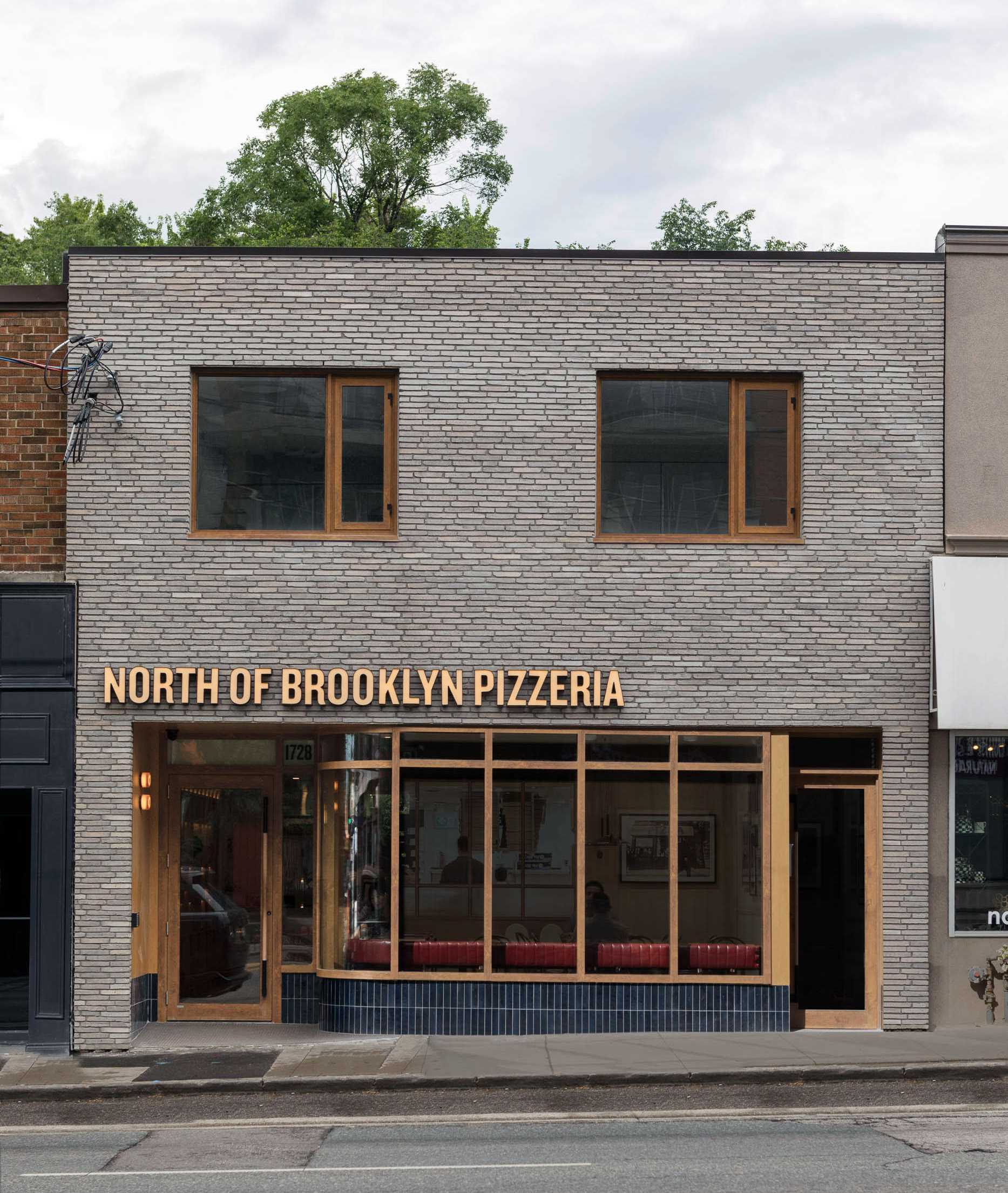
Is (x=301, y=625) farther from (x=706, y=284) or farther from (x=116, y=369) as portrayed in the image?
(x=706, y=284)

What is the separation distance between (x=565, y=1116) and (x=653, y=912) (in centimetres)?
358

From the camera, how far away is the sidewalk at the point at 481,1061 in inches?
511

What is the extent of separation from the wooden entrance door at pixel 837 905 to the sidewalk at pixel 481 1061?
34cm

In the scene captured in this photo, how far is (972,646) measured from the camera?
14930 mm

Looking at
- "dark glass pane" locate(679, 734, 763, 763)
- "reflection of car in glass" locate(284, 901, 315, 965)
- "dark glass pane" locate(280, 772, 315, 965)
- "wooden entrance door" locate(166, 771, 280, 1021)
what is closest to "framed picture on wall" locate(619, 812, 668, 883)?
"dark glass pane" locate(679, 734, 763, 763)

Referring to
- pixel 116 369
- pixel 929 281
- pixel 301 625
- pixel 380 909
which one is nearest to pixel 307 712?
pixel 301 625

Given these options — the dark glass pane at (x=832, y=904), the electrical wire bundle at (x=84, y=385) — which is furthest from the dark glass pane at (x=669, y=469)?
the electrical wire bundle at (x=84, y=385)

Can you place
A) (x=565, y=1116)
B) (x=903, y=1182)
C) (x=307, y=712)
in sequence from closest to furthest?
(x=903, y=1182) < (x=565, y=1116) < (x=307, y=712)

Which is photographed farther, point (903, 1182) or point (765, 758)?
point (765, 758)

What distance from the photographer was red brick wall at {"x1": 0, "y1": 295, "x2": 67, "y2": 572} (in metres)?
15.3

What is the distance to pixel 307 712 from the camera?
15.1 metres

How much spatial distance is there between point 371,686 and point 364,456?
2.30 meters

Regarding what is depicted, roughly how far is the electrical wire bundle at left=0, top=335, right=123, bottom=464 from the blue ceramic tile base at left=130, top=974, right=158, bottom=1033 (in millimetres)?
5180

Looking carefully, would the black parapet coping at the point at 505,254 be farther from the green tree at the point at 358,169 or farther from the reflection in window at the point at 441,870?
the green tree at the point at 358,169
